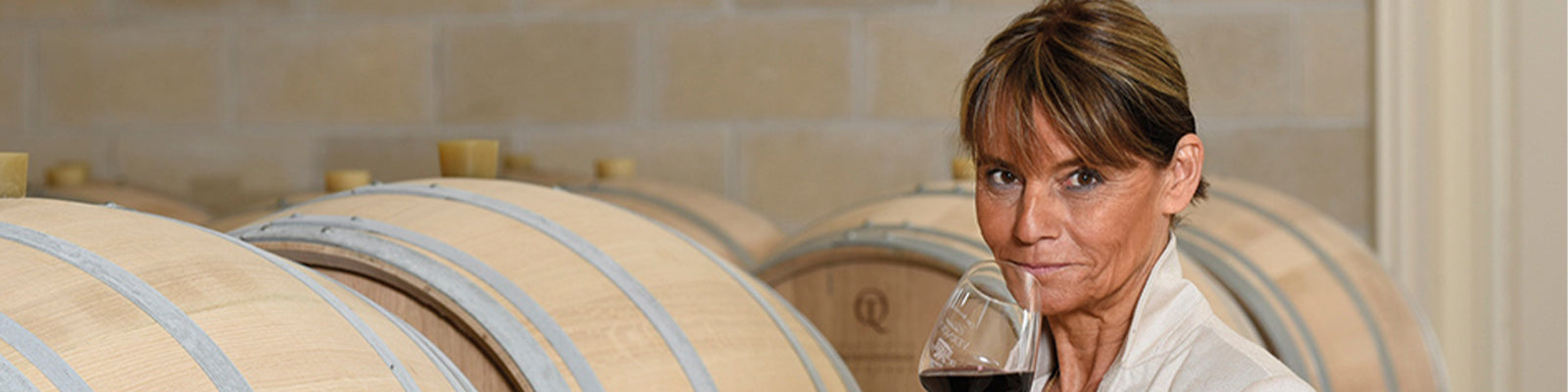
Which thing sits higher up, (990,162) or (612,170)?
(990,162)

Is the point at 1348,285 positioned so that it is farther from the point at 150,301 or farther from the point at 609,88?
the point at 150,301

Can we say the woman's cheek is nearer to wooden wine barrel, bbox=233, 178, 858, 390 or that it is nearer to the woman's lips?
the woman's lips

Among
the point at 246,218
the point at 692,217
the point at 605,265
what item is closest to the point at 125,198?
the point at 246,218

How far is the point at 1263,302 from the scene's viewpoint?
300cm

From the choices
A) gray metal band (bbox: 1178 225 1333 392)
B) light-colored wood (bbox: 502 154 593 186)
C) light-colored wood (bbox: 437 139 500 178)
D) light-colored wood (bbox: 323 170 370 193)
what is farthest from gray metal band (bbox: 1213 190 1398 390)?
light-colored wood (bbox: 323 170 370 193)

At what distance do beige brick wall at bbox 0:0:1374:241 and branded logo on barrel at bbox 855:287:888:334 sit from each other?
8.18ft

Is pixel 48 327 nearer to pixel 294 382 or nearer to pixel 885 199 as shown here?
pixel 294 382

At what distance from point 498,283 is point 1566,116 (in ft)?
11.7

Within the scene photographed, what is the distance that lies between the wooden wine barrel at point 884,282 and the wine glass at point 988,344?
0.92 metres

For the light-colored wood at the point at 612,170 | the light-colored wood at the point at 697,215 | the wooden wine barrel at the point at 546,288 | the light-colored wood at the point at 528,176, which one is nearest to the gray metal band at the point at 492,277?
the wooden wine barrel at the point at 546,288

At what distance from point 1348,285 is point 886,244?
1324 millimetres

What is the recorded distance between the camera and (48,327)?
1016mm

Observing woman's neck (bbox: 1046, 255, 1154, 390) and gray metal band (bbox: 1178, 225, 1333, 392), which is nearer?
woman's neck (bbox: 1046, 255, 1154, 390)

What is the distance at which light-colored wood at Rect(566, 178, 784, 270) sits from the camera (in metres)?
3.24
